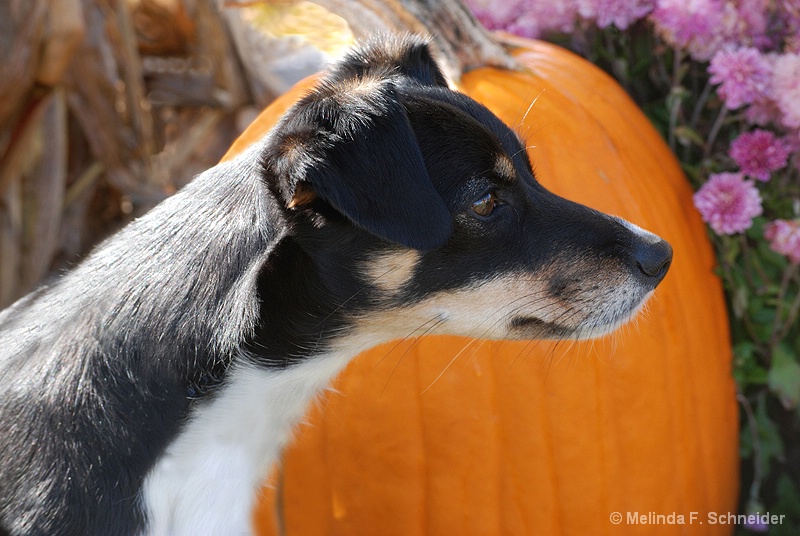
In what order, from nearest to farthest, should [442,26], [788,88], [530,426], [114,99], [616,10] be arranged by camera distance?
[530,426], [788,88], [442,26], [616,10], [114,99]

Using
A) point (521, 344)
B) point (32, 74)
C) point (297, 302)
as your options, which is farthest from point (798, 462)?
point (32, 74)

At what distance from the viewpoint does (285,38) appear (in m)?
4.75

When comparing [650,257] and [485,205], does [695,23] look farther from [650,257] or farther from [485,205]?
[485,205]

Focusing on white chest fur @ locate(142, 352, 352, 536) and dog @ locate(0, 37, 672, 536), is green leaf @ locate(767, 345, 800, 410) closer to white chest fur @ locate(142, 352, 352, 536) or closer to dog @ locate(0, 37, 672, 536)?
dog @ locate(0, 37, 672, 536)

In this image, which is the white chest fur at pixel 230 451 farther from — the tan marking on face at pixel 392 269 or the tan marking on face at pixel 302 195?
the tan marking on face at pixel 302 195

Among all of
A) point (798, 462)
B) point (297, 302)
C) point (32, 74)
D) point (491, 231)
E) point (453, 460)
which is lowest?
point (798, 462)

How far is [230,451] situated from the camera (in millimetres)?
2020

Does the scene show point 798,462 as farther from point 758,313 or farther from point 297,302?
point 297,302

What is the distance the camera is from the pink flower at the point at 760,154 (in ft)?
8.45

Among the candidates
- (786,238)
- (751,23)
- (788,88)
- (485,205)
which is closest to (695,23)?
(751,23)

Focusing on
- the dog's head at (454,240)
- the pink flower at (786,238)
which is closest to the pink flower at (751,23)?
the pink flower at (786,238)

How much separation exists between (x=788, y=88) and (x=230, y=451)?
6.05 feet

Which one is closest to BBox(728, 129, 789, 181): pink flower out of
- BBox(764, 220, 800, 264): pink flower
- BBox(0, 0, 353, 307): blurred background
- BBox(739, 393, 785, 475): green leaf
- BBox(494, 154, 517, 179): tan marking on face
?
BBox(764, 220, 800, 264): pink flower

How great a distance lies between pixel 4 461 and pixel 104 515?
24cm
